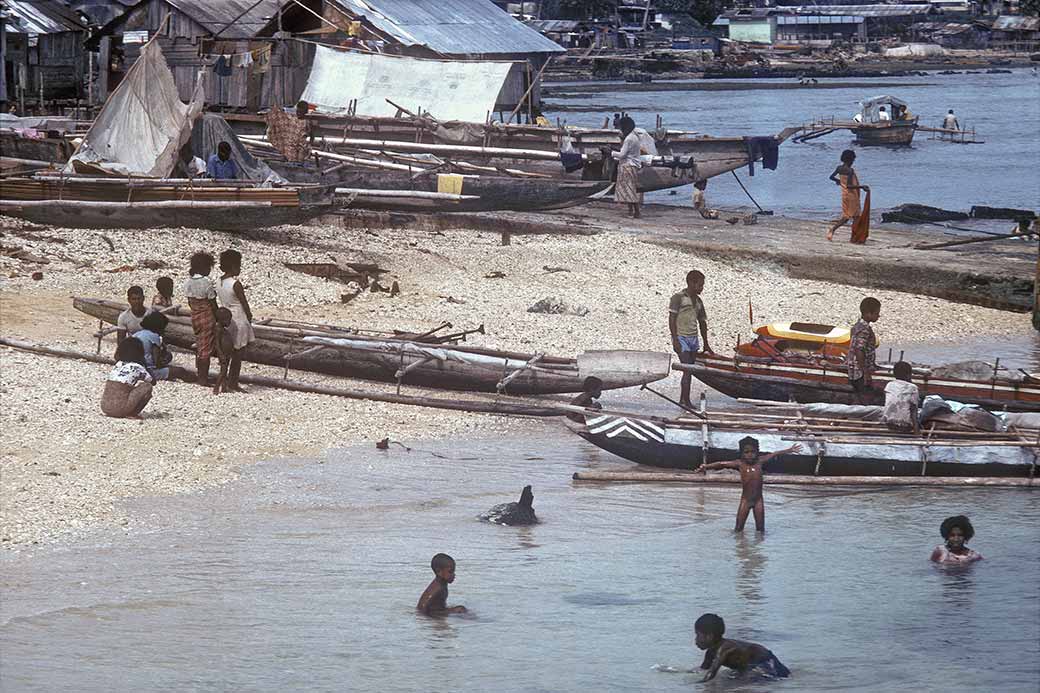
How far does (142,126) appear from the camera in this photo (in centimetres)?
2458

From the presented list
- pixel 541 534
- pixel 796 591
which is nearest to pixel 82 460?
pixel 541 534

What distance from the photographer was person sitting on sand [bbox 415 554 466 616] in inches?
406

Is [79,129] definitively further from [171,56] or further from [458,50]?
[458,50]

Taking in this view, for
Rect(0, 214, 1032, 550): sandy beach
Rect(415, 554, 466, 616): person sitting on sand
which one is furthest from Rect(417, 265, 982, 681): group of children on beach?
Rect(0, 214, 1032, 550): sandy beach

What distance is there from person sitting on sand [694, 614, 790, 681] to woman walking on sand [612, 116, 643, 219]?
61.4ft

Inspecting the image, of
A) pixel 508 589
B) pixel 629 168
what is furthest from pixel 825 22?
pixel 508 589

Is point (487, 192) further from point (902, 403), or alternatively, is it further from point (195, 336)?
point (902, 403)

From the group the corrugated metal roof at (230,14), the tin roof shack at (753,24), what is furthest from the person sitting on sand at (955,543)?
the tin roof shack at (753,24)

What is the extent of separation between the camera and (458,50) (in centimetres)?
3703

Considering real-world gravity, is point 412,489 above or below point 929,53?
below

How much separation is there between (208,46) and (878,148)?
3247 cm

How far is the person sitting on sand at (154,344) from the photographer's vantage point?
47.0ft

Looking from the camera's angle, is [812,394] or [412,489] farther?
[812,394]

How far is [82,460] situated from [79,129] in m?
19.7
